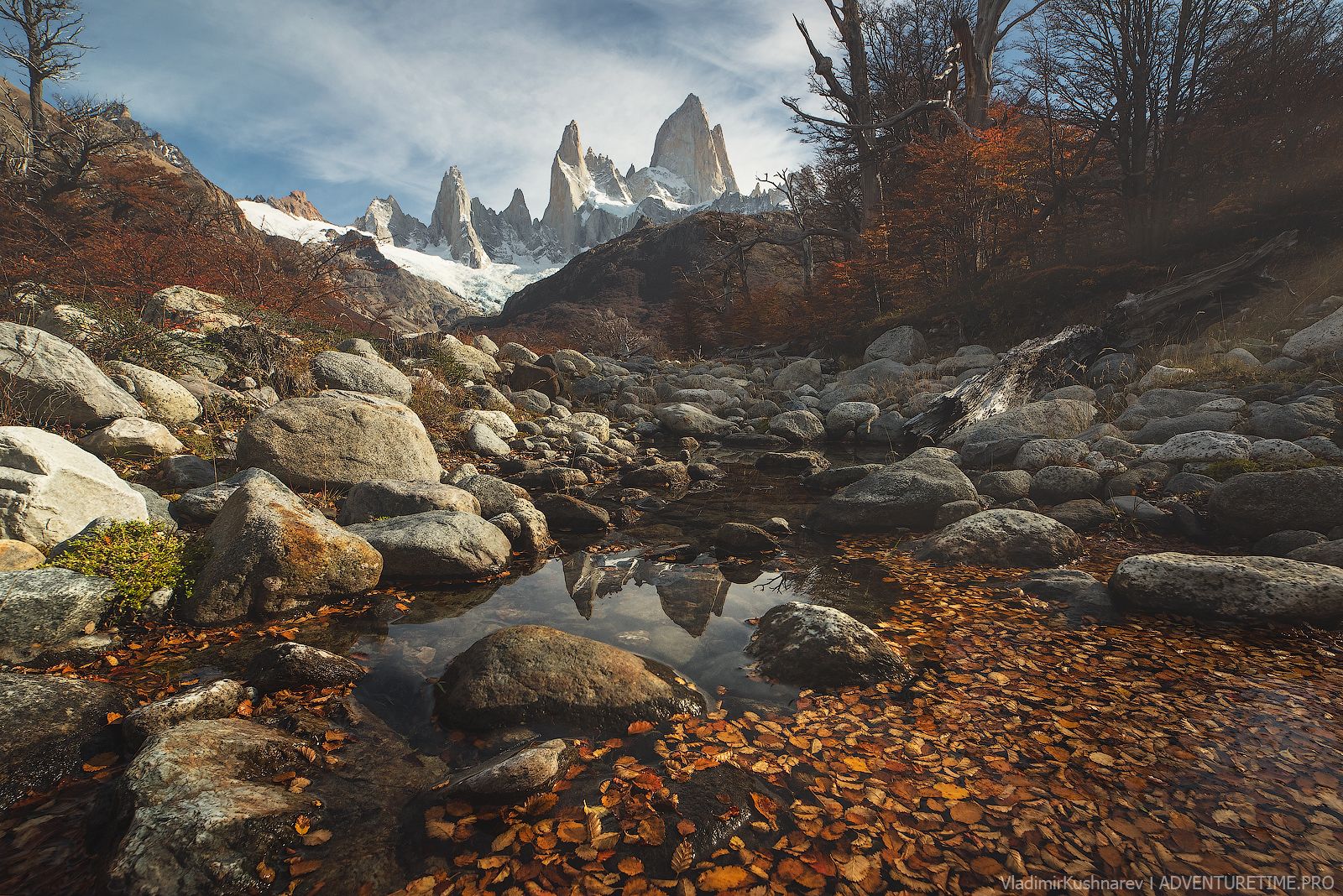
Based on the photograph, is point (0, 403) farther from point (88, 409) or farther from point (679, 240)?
point (679, 240)

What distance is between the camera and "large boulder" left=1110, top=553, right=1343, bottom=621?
3.72m

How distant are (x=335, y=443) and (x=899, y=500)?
663 cm

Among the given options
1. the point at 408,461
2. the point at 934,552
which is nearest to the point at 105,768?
the point at 408,461

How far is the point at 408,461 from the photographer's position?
712 cm

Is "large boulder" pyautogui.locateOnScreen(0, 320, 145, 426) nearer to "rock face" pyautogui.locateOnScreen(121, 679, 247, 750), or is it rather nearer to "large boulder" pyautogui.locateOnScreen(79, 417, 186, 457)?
"large boulder" pyautogui.locateOnScreen(79, 417, 186, 457)

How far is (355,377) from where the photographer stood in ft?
33.6

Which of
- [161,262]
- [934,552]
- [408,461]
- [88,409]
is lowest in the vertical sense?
[934,552]

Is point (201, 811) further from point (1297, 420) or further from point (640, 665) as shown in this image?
point (1297, 420)

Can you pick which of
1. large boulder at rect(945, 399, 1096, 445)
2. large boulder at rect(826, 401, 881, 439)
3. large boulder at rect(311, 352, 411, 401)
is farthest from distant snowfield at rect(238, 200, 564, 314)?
large boulder at rect(945, 399, 1096, 445)

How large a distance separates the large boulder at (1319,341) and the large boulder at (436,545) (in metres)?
13.1

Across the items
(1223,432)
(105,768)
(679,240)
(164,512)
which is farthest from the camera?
(679,240)

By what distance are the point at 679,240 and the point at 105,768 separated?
85.8 m

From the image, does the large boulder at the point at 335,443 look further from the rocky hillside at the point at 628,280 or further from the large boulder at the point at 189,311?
the rocky hillside at the point at 628,280

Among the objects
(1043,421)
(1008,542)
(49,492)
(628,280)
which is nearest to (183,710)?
(49,492)
